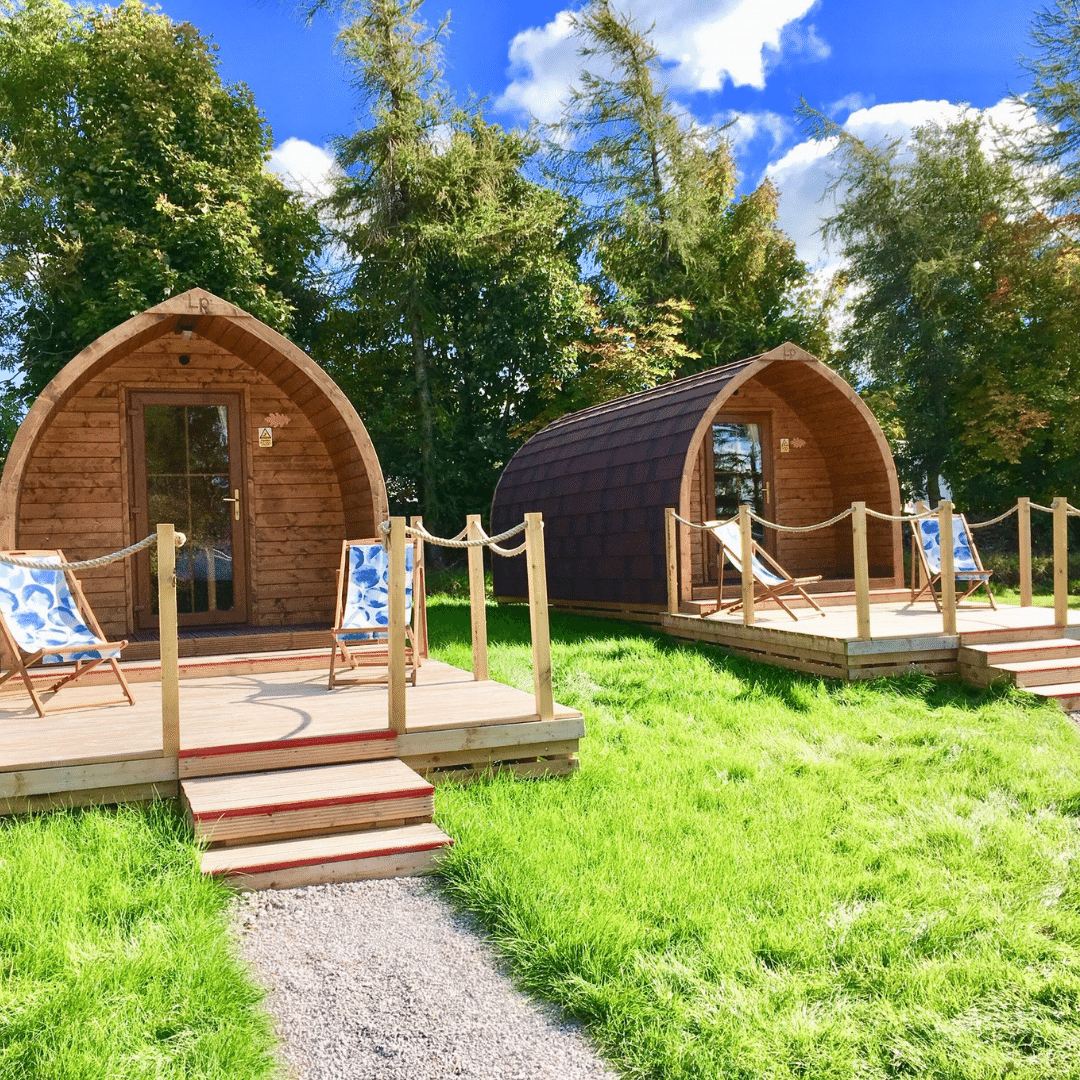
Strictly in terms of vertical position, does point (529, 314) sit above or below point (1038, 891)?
above

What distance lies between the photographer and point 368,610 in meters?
6.45

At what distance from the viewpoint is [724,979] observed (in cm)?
289

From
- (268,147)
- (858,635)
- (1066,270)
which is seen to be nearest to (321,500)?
(858,635)

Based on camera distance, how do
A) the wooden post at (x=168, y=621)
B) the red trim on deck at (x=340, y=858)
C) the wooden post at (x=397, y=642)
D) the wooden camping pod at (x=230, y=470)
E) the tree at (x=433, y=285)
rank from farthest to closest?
1. the tree at (x=433, y=285)
2. the wooden camping pod at (x=230, y=470)
3. the wooden post at (x=397, y=642)
4. the wooden post at (x=168, y=621)
5. the red trim on deck at (x=340, y=858)

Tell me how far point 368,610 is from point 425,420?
1060 cm

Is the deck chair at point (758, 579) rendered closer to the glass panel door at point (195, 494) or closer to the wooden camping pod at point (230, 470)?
the wooden camping pod at point (230, 470)

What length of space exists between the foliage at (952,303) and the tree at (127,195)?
10604mm

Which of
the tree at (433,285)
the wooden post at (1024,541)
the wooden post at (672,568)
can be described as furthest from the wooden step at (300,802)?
the tree at (433,285)

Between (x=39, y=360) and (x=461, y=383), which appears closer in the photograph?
(x=39, y=360)

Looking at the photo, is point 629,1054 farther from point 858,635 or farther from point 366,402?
point 366,402

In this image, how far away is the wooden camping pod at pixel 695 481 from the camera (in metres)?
9.40

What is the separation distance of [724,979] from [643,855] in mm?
874

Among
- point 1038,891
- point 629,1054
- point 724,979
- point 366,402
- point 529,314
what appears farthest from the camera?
point 366,402

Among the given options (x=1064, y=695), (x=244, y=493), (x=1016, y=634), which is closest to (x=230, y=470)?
(x=244, y=493)
